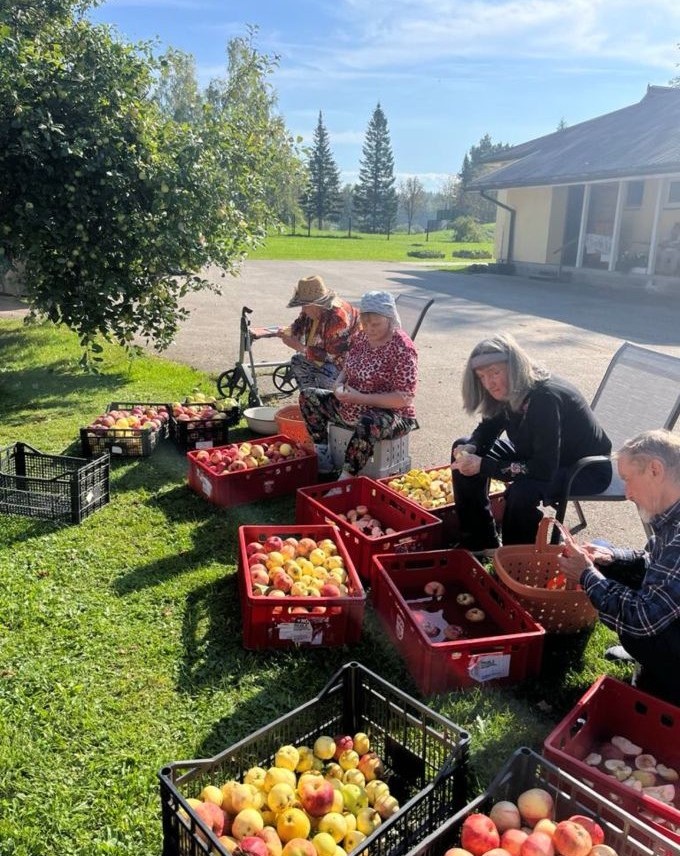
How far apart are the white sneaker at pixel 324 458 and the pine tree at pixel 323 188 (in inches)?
2836

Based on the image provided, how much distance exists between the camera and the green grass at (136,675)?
246 cm

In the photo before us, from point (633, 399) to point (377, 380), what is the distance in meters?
1.61

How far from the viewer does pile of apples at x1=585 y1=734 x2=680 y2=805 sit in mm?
2283

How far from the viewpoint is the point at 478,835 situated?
6.37ft

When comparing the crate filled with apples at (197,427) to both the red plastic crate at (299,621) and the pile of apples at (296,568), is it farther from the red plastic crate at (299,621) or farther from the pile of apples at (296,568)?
the red plastic crate at (299,621)

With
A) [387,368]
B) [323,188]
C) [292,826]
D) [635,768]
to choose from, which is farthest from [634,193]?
[323,188]

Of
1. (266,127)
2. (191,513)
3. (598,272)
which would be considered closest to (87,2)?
(266,127)

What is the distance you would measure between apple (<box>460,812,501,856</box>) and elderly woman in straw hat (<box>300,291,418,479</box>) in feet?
9.51

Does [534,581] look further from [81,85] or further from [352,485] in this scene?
[81,85]

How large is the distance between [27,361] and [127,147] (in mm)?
3860

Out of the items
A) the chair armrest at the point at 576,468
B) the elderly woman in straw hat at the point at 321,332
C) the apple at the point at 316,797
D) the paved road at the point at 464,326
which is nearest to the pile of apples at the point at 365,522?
the chair armrest at the point at 576,468

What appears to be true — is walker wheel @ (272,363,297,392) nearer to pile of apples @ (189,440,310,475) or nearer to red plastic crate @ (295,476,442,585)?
pile of apples @ (189,440,310,475)

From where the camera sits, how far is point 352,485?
455 cm

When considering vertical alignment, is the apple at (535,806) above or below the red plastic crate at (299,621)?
above
